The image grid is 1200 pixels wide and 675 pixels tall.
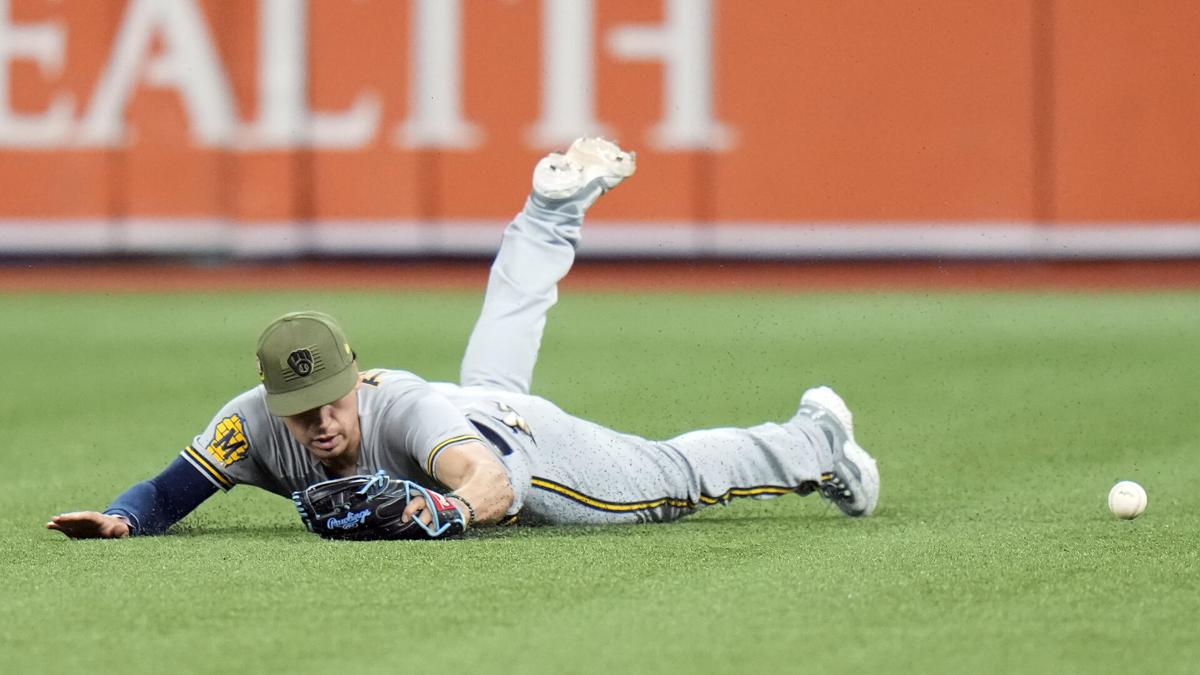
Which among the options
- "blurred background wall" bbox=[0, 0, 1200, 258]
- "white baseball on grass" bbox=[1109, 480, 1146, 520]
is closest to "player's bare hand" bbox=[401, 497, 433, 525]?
"white baseball on grass" bbox=[1109, 480, 1146, 520]

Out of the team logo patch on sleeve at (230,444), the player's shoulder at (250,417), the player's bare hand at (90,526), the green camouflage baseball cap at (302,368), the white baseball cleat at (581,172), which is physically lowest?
the player's bare hand at (90,526)

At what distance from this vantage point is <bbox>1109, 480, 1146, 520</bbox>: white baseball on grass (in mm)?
6223

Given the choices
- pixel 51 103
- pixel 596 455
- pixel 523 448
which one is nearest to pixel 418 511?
pixel 523 448

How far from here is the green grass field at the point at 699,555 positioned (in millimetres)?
4250

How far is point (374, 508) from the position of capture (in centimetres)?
554

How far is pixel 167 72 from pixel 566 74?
3226 millimetres

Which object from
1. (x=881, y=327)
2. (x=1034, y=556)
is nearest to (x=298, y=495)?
(x=1034, y=556)

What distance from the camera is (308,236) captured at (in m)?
17.1

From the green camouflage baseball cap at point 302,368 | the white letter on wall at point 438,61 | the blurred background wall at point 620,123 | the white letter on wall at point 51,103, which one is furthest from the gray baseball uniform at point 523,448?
the white letter on wall at point 51,103

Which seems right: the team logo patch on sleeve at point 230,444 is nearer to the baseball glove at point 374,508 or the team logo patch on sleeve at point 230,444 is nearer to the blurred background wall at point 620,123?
the baseball glove at point 374,508

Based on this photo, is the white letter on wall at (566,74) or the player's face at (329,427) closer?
the player's face at (329,427)

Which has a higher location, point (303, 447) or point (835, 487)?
point (303, 447)

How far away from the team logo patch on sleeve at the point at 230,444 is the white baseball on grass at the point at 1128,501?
2562 mm

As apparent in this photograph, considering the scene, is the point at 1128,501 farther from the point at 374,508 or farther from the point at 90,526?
the point at 90,526
